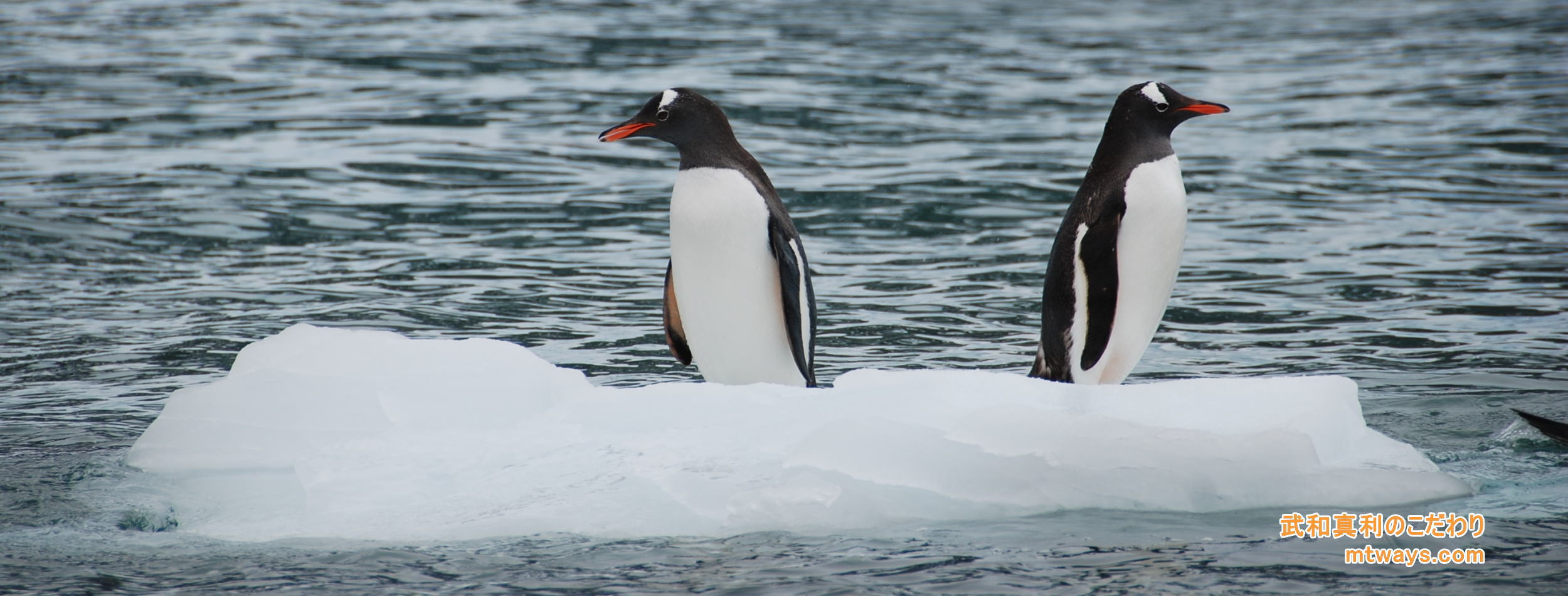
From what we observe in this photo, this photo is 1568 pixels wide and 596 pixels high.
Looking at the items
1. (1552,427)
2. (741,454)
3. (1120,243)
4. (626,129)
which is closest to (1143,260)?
(1120,243)

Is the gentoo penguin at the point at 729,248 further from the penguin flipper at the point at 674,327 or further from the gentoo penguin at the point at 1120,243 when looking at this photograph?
the gentoo penguin at the point at 1120,243

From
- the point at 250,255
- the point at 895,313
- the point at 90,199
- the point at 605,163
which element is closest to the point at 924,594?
the point at 895,313

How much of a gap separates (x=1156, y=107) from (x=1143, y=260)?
1.54 ft

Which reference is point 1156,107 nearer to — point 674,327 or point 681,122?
point 681,122

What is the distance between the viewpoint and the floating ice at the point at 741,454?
3.67m

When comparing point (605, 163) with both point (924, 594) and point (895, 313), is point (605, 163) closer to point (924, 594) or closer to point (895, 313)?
point (895, 313)

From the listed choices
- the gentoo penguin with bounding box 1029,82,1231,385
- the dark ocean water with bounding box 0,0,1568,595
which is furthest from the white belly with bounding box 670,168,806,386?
the gentoo penguin with bounding box 1029,82,1231,385

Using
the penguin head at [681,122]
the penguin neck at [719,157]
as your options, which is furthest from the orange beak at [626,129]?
the penguin neck at [719,157]

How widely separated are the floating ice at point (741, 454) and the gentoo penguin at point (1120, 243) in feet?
2.90

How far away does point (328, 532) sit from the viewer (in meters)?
3.60

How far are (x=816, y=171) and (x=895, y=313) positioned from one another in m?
3.87

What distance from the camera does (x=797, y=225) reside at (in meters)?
9.06

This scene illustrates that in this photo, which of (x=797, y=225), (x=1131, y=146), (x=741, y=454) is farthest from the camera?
(x=797, y=225)

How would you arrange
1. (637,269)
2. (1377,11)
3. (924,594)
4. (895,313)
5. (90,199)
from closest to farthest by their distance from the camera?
1. (924,594)
2. (895,313)
3. (637,269)
4. (90,199)
5. (1377,11)
